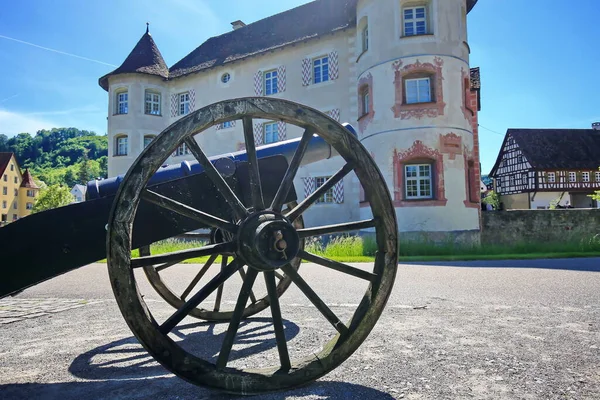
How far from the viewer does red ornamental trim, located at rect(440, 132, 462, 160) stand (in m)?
15.8

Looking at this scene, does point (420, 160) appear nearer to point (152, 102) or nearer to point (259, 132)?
point (259, 132)

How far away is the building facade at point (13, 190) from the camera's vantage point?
220ft

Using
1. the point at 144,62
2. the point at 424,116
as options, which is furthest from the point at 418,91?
the point at 144,62

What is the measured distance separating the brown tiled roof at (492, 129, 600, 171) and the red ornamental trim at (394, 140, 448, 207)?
2775 cm

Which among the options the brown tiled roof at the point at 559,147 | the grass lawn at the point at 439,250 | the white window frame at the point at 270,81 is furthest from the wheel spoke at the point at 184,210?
the brown tiled roof at the point at 559,147

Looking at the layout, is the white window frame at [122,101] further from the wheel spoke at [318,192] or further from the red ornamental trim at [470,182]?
the wheel spoke at [318,192]

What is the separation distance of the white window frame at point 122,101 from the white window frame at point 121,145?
1355mm

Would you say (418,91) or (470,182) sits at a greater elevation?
(418,91)

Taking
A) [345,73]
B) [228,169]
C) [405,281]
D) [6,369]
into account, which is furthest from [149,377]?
[345,73]

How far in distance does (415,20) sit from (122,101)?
1640 cm

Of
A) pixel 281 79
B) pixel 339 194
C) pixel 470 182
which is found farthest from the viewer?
pixel 281 79

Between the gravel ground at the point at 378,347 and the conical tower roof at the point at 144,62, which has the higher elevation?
the conical tower roof at the point at 144,62

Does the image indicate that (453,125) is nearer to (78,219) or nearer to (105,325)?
(105,325)

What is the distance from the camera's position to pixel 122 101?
2502cm
